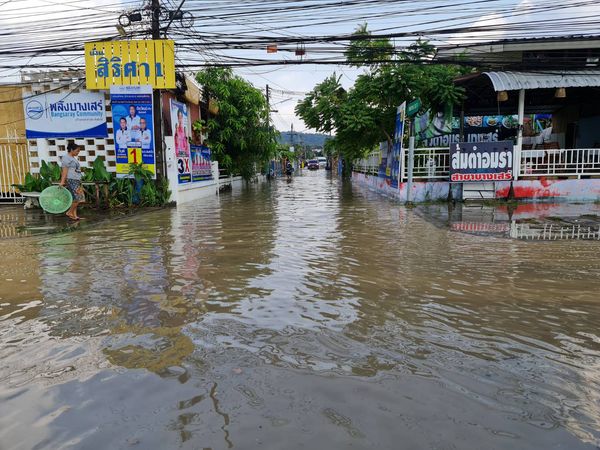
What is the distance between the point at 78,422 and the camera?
259 centimetres

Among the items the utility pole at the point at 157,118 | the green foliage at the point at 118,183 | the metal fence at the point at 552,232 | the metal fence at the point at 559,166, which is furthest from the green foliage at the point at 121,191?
the metal fence at the point at 559,166

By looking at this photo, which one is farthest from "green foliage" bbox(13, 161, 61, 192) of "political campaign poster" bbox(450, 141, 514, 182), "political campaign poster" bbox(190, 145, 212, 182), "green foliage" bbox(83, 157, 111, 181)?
"political campaign poster" bbox(450, 141, 514, 182)

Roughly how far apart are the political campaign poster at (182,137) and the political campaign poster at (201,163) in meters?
0.82

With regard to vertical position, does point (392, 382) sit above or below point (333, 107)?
below

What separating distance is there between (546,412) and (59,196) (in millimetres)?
10713

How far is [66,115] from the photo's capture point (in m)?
13.7

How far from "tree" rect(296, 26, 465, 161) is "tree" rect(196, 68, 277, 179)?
4376 millimetres

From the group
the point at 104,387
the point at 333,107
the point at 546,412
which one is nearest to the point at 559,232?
the point at 546,412

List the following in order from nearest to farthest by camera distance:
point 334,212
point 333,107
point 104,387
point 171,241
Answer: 1. point 104,387
2. point 171,241
3. point 334,212
4. point 333,107

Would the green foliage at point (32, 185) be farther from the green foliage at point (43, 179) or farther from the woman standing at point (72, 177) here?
the woman standing at point (72, 177)

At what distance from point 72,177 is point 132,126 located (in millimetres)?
3383

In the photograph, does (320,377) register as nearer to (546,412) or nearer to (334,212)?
(546,412)

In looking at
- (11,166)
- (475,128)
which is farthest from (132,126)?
(475,128)

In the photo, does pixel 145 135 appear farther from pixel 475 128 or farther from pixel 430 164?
pixel 475 128
